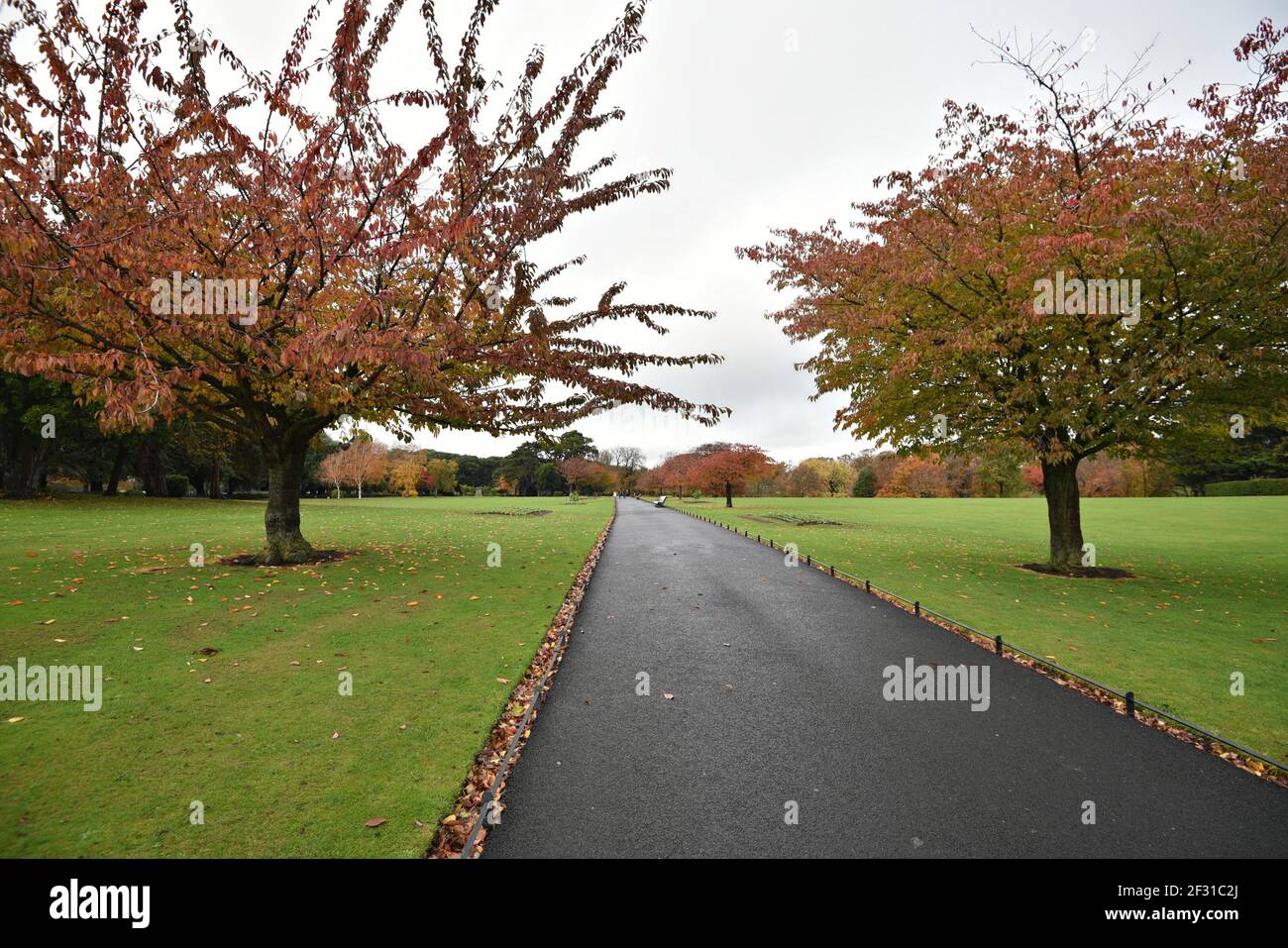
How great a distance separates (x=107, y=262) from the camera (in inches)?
271

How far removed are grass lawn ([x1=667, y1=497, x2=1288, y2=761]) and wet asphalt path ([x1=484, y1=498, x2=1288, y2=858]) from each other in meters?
1.07

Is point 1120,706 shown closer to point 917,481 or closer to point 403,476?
point 917,481

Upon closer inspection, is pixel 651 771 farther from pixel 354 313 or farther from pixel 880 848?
pixel 354 313

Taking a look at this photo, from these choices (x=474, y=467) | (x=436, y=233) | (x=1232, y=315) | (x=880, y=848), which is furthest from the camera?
(x=474, y=467)

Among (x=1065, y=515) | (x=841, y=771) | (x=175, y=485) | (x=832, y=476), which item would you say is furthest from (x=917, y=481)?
(x=175, y=485)

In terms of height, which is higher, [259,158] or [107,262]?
[259,158]

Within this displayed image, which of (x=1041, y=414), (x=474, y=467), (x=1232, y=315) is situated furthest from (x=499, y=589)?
(x=474, y=467)

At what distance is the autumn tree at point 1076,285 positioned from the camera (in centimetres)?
868

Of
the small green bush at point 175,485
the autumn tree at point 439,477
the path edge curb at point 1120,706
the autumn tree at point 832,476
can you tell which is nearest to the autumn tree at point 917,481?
the autumn tree at point 832,476

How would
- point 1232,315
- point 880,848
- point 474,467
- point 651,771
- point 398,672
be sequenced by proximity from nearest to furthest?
point 880,848 → point 651,771 → point 398,672 → point 1232,315 → point 474,467

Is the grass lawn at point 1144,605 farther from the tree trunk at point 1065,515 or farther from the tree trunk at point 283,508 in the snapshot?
the tree trunk at point 283,508

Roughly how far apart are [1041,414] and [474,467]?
105507 millimetres

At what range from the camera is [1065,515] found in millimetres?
12844
